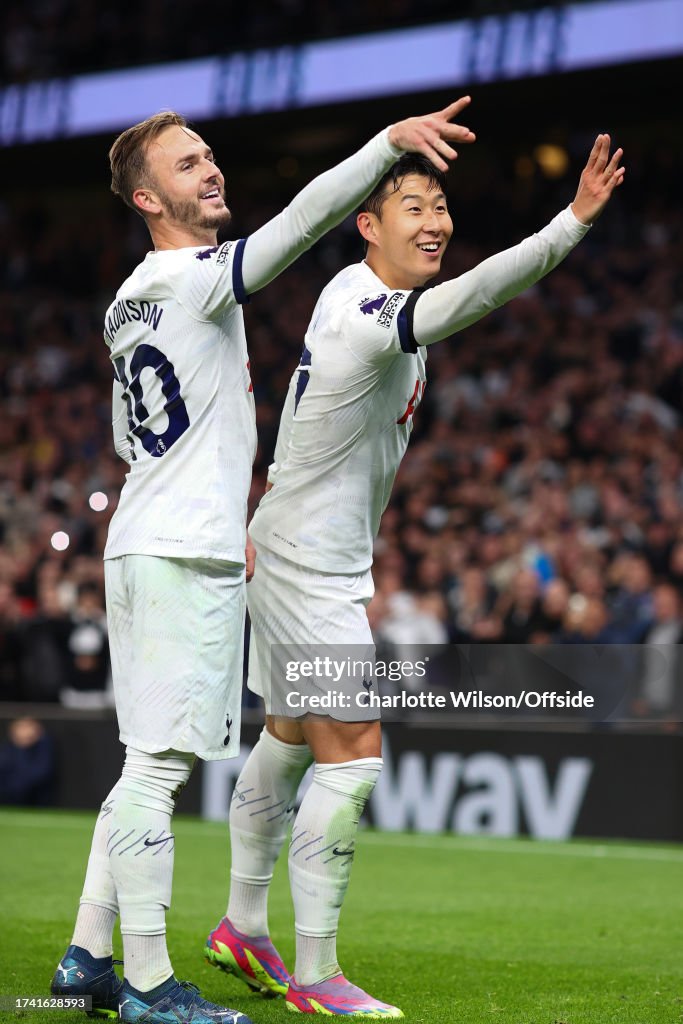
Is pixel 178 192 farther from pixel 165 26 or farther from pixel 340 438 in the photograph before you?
pixel 165 26

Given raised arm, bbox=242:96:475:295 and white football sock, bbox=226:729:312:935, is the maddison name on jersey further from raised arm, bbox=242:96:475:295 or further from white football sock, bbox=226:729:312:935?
white football sock, bbox=226:729:312:935

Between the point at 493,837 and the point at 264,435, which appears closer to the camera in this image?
the point at 493,837

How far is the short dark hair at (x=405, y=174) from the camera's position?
4.28 m

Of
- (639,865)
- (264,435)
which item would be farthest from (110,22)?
(639,865)

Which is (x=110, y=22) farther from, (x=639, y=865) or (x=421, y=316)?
(x=421, y=316)

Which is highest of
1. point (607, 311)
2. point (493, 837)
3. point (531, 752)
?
point (607, 311)

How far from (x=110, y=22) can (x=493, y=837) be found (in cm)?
1350

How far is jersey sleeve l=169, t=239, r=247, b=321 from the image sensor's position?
11.8 ft

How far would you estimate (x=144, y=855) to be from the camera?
12.0 ft

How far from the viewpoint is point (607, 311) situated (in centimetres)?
1534

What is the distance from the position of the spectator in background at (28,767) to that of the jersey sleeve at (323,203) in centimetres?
804

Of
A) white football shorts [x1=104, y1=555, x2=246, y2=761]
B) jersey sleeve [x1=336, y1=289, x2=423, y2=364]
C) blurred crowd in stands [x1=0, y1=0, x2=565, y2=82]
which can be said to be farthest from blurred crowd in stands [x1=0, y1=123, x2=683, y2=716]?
white football shorts [x1=104, y1=555, x2=246, y2=761]

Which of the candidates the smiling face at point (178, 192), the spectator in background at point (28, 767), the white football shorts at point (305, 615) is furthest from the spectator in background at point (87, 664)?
the smiling face at point (178, 192)

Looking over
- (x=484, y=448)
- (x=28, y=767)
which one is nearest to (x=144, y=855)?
(x=28, y=767)
